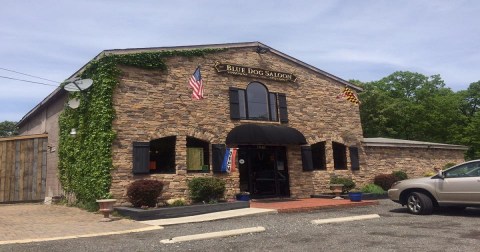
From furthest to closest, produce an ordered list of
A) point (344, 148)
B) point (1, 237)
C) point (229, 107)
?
point (344, 148) → point (229, 107) → point (1, 237)

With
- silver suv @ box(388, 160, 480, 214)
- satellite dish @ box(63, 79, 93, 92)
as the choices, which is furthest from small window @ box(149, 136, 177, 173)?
silver suv @ box(388, 160, 480, 214)

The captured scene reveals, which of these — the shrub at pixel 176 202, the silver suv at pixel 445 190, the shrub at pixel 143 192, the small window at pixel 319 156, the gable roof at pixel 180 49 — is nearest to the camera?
the silver suv at pixel 445 190

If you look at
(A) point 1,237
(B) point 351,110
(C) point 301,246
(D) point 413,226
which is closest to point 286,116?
(B) point 351,110

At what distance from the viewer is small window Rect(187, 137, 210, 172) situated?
14.0 metres

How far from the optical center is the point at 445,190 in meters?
9.85

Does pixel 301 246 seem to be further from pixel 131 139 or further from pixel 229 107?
pixel 229 107

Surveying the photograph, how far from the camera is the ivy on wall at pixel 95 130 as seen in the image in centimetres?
1241

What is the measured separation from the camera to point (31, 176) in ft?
52.2

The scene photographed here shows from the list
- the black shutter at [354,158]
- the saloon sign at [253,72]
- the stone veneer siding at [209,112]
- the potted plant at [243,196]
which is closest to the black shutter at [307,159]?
the stone veneer siding at [209,112]

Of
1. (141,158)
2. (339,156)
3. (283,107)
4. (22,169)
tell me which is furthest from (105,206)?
(339,156)

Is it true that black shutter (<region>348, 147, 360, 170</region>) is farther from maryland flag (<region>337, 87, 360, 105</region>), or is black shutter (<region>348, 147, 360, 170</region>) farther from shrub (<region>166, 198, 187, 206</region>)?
shrub (<region>166, 198, 187, 206</region>)

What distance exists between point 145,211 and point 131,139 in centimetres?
330

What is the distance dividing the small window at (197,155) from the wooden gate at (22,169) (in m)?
7.11

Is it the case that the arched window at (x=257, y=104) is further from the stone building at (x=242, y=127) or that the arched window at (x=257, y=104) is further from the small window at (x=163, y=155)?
the small window at (x=163, y=155)
